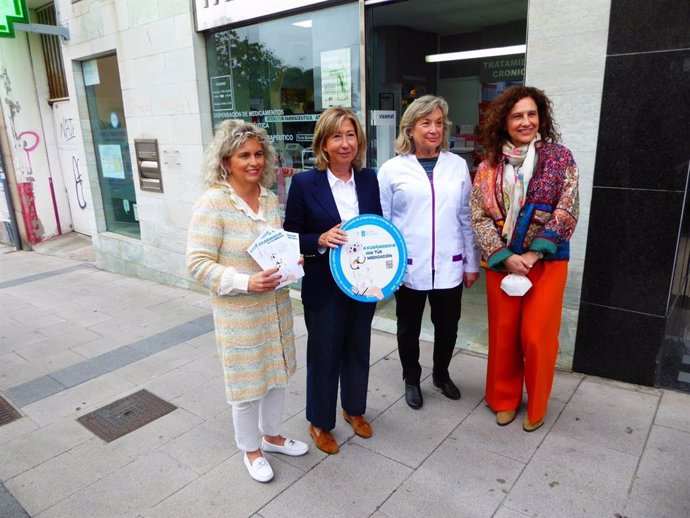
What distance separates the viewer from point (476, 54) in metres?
7.56

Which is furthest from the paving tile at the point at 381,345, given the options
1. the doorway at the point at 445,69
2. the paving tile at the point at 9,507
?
the paving tile at the point at 9,507

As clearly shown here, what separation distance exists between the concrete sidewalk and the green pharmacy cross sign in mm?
4743

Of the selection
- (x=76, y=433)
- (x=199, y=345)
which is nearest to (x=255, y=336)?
(x=76, y=433)

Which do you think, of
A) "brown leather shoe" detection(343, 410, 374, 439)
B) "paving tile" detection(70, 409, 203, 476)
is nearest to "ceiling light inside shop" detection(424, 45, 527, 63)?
"brown leather shoe" detection(343, 410, 374, 439)

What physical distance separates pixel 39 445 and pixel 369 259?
96.5 inches

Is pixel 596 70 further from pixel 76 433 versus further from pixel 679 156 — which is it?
pixel 76 433

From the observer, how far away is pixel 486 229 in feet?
9.39

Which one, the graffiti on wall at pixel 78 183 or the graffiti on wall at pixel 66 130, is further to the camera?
the graffiti on wall at pixel 78 183

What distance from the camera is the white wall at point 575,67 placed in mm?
3254

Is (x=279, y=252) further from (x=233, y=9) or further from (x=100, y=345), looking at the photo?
(x=233, y=9)

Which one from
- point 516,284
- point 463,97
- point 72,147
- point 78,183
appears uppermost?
point 463,97

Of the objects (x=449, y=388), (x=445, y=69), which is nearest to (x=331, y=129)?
(x=449, y=388)

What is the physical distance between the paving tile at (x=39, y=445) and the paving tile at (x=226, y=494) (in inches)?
39.0

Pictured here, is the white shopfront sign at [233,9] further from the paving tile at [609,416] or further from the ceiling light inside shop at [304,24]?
the paving tile at [609,416]
